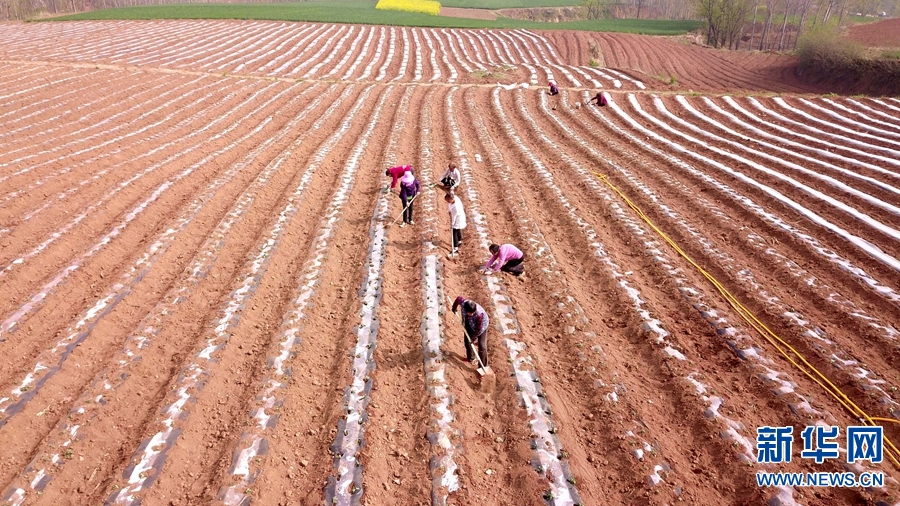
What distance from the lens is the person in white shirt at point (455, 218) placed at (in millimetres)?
9680

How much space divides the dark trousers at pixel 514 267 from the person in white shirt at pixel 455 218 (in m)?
1.27

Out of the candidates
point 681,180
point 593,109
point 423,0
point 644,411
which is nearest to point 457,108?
point 593,109

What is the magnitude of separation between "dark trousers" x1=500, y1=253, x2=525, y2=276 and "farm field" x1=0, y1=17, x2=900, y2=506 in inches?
11.0

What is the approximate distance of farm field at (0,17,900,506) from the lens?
5.62 m

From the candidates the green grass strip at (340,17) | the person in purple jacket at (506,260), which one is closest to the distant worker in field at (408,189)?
the person in purple jacket at (506,260)

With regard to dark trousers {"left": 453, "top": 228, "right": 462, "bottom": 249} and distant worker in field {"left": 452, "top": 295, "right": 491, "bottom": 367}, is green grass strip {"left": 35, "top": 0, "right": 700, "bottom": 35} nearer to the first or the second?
dark trousers {"left": 453, "top": 228, "right": 462, "bottom": 249}

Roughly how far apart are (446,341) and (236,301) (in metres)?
3.73

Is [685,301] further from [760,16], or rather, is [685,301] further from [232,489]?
[760,16]

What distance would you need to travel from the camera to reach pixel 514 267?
371 inches

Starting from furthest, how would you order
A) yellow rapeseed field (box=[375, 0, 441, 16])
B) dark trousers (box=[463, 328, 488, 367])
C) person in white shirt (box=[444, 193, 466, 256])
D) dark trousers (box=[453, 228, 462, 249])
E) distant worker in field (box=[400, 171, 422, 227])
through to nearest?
yellow rapeseed field (box=[375, 0, 441, 16]) → distant worker in field (box=[400, 171, 422, 227]) → dark trousers (box=[453, 228, 462, 249]) → person in white shirt (box=[444, 193, 466, 256]) → dark trousers (box=[463, 328, 488, 367])

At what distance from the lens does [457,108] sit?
74.3 ft

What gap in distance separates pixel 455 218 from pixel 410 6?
249ft

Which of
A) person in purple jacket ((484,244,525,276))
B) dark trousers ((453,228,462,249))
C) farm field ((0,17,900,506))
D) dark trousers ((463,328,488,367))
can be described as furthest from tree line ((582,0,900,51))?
dark trousers ((463,328,488,367))

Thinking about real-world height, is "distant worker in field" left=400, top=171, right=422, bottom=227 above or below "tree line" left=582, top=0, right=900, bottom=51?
below
